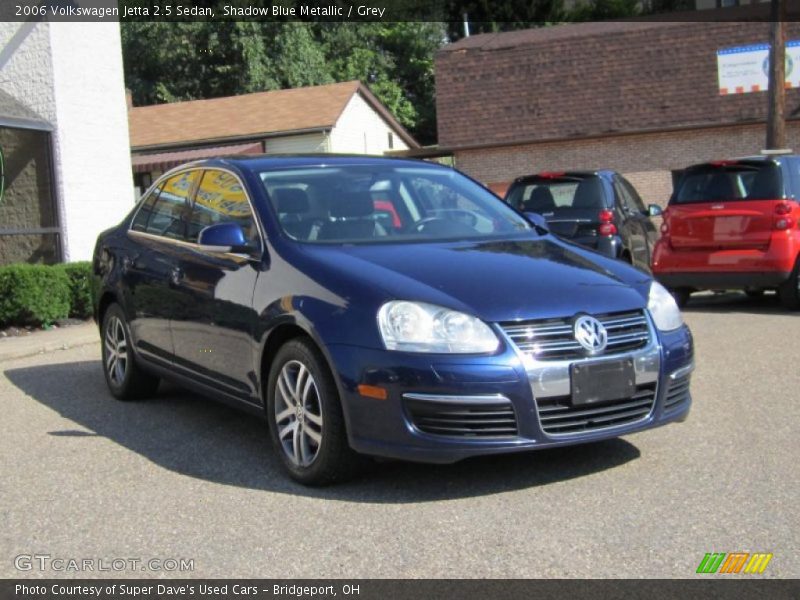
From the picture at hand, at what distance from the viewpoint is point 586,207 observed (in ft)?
38.2

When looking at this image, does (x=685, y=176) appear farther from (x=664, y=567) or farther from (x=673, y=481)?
(x=664, y=567)

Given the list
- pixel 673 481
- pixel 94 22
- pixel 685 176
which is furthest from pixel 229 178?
pixel 94 22

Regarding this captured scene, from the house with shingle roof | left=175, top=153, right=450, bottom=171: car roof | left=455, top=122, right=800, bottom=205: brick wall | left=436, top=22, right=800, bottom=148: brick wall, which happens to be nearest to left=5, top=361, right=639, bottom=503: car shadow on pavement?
left=175, top=153, right=450, bottom=171: car roof

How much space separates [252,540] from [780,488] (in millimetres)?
2441

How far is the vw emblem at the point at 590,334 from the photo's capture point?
4684 mm

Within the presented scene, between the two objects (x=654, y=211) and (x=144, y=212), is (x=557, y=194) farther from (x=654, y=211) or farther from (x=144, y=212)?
(x=144, y=212)

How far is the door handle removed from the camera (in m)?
6.21

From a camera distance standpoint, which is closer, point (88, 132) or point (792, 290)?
point (792, 290)

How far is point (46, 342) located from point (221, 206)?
17.6 feet

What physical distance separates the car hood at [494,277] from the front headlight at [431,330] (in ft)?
0.15

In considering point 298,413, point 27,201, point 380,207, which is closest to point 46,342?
point 27,201

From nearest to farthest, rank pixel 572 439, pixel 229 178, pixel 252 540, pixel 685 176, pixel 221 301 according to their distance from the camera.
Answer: pixel 252 540 < pixel 572 439 < pixel 221 301 < pixel 229 178 < pixel 685 176
